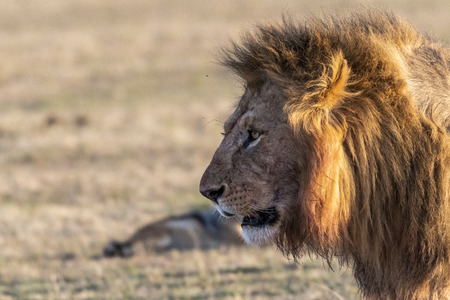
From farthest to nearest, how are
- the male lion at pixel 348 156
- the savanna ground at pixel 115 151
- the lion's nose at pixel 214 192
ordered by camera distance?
the savanna ground at pixel 115 151, the lion's nose at pixel 214 192, the male lion at pixel 348 156

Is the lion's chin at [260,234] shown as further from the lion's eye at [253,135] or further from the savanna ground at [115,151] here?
the savanna ground at [115,151]

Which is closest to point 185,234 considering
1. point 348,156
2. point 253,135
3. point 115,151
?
point 115,151

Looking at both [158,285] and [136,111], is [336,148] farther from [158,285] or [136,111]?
[136,111]

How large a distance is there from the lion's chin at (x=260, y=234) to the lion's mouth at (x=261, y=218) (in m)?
0.02

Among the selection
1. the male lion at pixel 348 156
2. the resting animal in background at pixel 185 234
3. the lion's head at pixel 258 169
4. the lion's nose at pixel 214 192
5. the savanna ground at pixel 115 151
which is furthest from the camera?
the resting animal in background at pixel 185 234

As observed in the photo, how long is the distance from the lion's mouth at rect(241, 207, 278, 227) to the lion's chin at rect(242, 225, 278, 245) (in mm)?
20

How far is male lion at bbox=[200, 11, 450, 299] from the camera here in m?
3.32

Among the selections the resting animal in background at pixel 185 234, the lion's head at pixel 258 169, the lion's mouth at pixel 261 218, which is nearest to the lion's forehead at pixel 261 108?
the lion's head at pixel 258 169

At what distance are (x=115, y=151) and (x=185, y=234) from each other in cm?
566

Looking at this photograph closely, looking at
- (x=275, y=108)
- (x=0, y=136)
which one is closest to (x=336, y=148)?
(x=275, y=108)

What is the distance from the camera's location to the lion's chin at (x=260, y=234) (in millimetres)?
3602

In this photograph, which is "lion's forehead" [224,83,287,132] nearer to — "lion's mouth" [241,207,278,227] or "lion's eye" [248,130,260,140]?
"lion's eye" [248,130,260,140]

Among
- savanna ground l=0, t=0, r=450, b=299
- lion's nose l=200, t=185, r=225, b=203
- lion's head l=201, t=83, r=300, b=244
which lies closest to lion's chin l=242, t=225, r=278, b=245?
lion's head l=201, t=83, r=300, b=244

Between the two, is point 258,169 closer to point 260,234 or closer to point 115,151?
point 260,234
